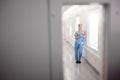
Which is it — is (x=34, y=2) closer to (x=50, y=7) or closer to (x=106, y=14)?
(x=50, y=7)

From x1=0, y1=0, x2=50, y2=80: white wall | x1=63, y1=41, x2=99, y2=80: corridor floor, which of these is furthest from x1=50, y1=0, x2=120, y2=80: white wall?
x1=63, y1=41, x2=99, y2=80: corridor floor

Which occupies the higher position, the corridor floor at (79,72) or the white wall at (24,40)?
the white wall at (24,40)

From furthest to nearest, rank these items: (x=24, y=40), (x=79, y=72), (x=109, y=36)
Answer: (x=79, y=72), (x=109, y=36), (x=24, y=40)

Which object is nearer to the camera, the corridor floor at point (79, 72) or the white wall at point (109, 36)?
the white wall at point (109, 36)

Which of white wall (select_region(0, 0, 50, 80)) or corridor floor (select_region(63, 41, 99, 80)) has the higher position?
white wall (select_region(0, 0, 50, 80))

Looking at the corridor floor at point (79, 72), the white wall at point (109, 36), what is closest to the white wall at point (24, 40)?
the white wall at point (109, 36)

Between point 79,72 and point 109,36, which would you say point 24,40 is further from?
point 79,72

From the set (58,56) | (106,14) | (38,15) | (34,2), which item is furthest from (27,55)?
(106,14)

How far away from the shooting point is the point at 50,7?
9.29ft

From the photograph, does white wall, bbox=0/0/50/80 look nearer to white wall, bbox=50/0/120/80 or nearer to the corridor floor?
white wall, bbox=50/0/120/80

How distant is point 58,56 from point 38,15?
0.82 metres

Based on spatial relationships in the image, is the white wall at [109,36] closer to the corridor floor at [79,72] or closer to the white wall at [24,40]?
the white wall at [24,40]

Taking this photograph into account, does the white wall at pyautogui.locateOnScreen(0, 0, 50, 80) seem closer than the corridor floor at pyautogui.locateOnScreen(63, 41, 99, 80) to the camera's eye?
Yes

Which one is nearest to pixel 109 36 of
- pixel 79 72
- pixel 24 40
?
pixel 24 40
